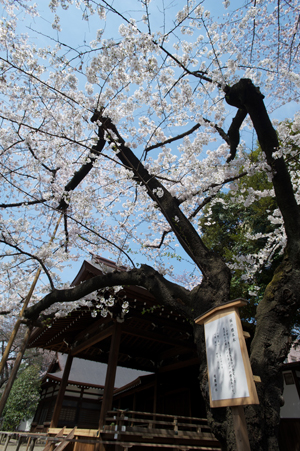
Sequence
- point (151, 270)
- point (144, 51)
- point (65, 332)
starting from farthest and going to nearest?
Result: point (65, 332)
point (144, 51)
point (151, 270)

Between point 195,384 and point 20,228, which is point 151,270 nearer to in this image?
point 20,228

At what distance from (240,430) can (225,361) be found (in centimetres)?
45

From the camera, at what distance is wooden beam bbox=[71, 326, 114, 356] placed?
6108mm

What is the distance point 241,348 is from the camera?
2074 mm

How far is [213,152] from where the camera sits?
5477 millimetres

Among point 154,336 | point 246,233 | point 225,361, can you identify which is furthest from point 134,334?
point 225,361

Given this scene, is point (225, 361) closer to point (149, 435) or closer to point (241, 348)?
point (241, 348)

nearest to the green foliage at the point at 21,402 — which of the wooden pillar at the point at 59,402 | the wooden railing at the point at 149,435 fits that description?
the wooden pillar at the point at 59,402

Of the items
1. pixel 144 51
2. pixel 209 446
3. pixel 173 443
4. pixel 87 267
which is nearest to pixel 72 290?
pixel 87 267

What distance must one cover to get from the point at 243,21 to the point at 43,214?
5.98 meters

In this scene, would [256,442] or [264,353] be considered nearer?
[256,442]

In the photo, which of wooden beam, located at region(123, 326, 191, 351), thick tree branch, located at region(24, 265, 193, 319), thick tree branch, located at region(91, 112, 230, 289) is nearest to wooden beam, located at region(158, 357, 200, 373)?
wooden beam, located at region(123, 326, 191, 351)

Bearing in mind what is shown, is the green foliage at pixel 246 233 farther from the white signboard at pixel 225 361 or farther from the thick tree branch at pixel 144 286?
the white signboard at pixel 225 361

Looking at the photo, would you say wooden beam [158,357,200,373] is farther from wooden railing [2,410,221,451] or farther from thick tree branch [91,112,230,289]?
thick tree branch [91,112,230,289]
